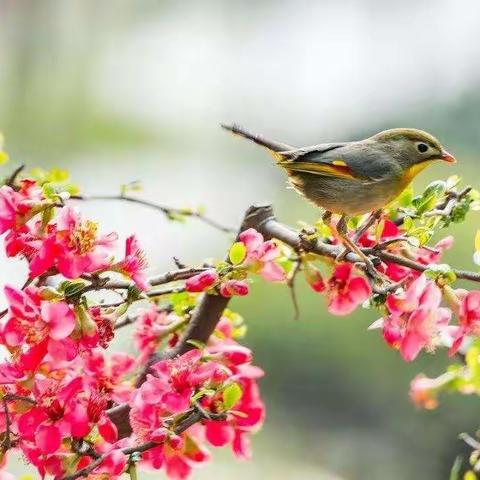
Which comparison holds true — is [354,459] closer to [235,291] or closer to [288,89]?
[235,291]

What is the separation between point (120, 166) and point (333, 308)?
139 inches

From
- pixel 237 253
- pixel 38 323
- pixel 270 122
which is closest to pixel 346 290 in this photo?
pixel 237 253

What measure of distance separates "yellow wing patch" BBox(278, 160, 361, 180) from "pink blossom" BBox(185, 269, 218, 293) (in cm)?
19

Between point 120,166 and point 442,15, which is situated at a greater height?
point 442,15

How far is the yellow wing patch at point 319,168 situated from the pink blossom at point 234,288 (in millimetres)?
180

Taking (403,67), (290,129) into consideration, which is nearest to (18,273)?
(290,129)

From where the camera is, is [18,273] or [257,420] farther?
[18,273]

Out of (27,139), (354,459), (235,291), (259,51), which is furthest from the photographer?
(259,51)

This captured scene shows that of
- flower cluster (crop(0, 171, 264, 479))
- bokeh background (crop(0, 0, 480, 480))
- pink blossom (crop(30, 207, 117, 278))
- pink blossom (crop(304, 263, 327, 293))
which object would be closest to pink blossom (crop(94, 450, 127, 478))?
flower cluster (crop(0, 171, 264, 479))

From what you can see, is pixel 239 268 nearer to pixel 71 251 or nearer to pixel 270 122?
pixel 71 251

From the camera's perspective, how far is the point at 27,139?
4.27 meters

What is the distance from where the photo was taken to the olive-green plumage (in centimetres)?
76

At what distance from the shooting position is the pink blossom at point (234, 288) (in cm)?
63

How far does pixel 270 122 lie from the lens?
13.4 ft
